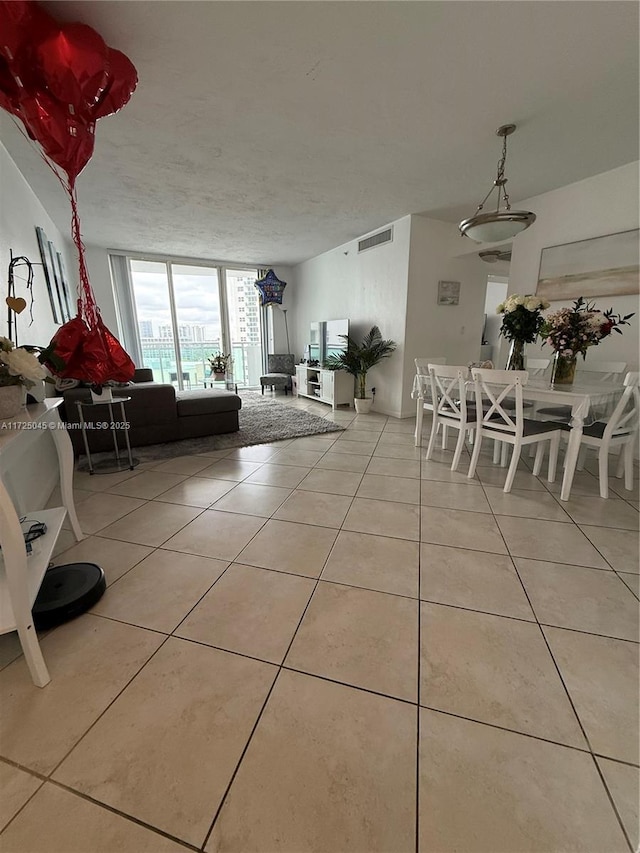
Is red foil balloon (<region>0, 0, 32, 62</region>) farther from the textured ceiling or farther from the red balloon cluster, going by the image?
the textured ceiling

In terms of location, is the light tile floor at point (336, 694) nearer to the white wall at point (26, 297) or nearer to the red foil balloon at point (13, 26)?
the white wall at point (26, 297)

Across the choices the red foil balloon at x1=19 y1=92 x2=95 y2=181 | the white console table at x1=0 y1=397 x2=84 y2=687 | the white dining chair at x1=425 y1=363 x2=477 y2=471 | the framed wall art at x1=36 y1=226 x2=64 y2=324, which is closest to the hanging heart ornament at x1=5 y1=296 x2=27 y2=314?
the white console table at x1=0 y1=397 x2=84 y2=687

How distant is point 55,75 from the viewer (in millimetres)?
1318

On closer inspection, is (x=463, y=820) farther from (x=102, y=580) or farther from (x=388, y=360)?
(x=388, y=360)

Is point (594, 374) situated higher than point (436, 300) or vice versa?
point (436, 300)

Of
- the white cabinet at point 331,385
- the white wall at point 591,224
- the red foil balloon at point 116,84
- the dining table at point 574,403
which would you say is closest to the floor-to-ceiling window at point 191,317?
the white cabinet at point 331,385

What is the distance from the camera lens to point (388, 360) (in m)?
4.65

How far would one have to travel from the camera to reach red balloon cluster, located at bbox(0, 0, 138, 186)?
1.30 m

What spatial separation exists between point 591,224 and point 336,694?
418 centimetres

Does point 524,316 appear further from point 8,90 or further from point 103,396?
point 103,396

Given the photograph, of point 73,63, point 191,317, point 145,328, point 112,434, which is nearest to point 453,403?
point 73,63

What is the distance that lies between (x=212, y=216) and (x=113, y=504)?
3.59 meters

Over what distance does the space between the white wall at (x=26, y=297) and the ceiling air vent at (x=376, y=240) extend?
12.4 feet

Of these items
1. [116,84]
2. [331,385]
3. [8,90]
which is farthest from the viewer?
[331,385]
